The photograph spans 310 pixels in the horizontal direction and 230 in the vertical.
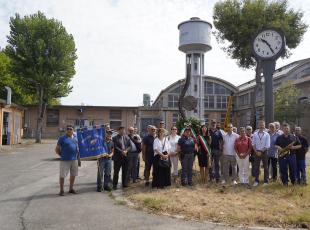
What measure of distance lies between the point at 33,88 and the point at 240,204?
114ft

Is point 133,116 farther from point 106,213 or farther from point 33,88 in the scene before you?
point 106,213

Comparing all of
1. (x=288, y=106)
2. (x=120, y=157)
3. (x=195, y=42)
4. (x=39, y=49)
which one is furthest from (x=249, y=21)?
(x=120, y=157)

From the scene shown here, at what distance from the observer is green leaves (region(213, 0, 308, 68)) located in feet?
105

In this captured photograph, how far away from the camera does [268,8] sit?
3234 centimetres

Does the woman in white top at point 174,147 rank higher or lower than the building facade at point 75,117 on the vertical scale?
lower

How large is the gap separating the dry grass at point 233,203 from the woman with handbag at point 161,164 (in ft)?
1.08

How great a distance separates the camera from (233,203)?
29.2 ft

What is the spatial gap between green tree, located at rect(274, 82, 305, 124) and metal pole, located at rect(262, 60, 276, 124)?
1062 inches

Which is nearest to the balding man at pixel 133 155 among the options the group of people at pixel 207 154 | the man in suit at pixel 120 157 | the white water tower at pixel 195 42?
the group of people at pixel 207 154

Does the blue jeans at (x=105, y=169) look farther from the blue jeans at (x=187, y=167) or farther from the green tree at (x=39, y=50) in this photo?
the green tree at (x=39, y=50)

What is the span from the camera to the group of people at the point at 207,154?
440 inches

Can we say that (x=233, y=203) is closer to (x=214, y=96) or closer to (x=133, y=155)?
(x=133, y=155)

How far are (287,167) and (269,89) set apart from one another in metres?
3.60

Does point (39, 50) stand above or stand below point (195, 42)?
above
